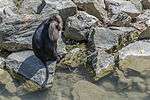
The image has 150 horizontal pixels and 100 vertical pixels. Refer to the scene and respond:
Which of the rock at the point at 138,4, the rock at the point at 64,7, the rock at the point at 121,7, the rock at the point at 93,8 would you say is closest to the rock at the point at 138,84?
the rock at the point at 93,8

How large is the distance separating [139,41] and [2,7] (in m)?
3.15

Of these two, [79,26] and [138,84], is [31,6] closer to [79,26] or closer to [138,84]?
[79,26]

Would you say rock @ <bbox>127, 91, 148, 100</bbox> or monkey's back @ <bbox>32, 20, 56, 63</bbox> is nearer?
rock @ <bbox>127, 91, 148, 100</bbox>

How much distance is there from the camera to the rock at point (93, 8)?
1074 centimetres

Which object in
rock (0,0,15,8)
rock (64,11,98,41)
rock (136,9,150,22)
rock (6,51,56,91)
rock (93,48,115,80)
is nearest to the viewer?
rock (6,51,56,91)

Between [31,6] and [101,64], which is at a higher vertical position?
[31,6]

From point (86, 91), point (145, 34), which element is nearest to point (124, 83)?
point (86, 91)

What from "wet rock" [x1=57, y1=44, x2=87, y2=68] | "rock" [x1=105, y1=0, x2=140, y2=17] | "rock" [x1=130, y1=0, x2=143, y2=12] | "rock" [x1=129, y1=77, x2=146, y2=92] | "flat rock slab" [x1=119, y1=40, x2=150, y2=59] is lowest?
"rock" [x1=129, y1=77, x2=146, y2=92]

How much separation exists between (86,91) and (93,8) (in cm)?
239

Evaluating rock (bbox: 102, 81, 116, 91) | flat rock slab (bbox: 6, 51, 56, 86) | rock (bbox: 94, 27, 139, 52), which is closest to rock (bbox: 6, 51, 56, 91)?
flat rock slab (bbox: 6, 51, 56, 86)

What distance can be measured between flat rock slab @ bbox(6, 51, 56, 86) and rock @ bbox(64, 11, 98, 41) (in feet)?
3.36

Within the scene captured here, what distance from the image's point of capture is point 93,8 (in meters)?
10.8

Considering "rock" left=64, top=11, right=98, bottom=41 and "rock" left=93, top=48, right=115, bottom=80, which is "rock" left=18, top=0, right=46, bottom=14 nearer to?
"rock" left=64, top=11, right=98, bottom=41

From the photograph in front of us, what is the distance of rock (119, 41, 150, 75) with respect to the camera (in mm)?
9758
